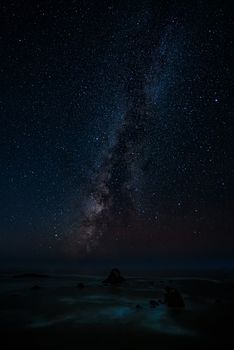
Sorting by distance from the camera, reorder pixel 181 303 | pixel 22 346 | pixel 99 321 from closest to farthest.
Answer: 1. pixel 22 346
2. pixel 99 321
3. pixel 181 303

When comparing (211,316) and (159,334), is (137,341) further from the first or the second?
(211,316)

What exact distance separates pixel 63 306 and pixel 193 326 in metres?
15.6

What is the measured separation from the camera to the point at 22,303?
3556 centimetres

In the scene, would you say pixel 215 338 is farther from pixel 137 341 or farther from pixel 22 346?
pixel 22 346

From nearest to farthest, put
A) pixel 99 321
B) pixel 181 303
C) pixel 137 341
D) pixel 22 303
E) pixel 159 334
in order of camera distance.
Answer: pixel 137 341 → pixel 159 334 → pixel 99 321 → pixel 181 303 → pixel 22 303

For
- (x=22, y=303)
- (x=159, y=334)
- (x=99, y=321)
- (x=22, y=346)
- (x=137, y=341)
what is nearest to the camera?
(x=22, y=346)

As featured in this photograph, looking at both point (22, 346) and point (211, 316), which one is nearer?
point (22, 346)

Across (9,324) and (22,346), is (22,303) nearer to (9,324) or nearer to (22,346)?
(9,324)

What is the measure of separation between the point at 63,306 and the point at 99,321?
8.87m

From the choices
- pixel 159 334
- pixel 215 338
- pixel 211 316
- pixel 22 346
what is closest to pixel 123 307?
pixel 211 316

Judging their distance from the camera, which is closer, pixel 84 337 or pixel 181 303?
pixel 84 337

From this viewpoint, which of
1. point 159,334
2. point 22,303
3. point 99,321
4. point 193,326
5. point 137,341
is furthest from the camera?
point 22,303

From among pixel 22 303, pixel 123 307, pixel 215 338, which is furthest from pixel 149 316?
pixel 22 303

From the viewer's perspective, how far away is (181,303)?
32.6 meters
